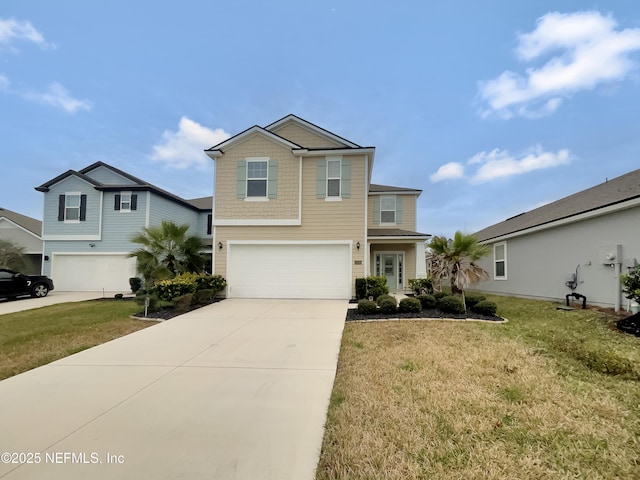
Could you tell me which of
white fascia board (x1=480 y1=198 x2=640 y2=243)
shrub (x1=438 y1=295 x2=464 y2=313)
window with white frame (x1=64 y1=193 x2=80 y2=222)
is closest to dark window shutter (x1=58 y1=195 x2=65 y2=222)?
window with white frame (x1=64 y1=193 x2=80 y2=222)

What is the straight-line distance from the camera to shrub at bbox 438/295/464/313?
9.00m

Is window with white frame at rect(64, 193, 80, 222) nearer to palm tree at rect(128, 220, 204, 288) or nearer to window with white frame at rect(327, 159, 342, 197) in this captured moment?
palm tree at rect(128, 220, 204, 288)

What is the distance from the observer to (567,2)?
958 centimetres

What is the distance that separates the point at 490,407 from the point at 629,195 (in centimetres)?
888

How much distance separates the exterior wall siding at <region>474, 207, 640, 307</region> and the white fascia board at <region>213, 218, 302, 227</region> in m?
9.62

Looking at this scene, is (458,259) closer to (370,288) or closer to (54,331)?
(370,288)

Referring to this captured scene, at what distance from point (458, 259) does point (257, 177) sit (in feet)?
26.0

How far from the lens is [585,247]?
10.5m

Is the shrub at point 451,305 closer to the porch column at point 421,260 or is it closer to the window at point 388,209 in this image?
the porch column at point 421,260

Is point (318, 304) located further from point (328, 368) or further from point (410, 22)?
point (410, 22)

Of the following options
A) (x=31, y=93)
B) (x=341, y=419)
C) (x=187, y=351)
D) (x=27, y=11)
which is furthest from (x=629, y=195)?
(x=31, y=93)

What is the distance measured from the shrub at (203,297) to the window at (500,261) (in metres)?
13.9

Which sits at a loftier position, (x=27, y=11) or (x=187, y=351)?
(x=27, y=11)

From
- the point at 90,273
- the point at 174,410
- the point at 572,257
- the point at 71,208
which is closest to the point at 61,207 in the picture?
the point at 71,208
